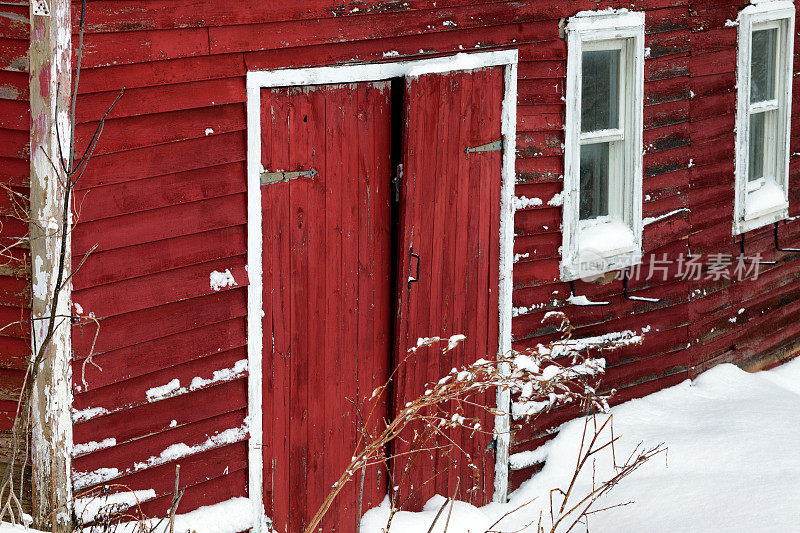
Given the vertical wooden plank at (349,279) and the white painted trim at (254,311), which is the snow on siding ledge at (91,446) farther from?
the vertical wooden plank at (349,279)

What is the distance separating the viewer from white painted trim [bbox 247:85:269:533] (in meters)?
4.61

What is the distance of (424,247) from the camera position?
5.32 meters

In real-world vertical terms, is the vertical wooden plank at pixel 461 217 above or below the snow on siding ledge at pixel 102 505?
above

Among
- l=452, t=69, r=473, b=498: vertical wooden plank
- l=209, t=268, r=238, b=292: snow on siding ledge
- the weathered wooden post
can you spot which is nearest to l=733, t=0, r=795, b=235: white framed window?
l=452, t=69, r=473, b=498: vertical wooden plank

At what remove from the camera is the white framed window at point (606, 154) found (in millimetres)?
6230

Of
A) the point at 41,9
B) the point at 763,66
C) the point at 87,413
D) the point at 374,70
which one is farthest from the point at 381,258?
the point at 763,66

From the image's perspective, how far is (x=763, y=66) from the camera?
799 centimetres

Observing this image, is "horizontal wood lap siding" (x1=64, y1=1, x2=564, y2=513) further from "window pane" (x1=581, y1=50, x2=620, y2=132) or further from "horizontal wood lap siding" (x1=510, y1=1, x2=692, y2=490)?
"window pane" (x1=581, y1=50, x2=620, y2=132)

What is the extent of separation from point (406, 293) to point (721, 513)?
1.86 metres

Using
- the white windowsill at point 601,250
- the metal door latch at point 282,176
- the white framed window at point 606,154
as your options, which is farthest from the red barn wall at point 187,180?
the white windowsill at point 601,250

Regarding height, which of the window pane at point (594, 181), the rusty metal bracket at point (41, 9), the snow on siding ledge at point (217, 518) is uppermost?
the rusty metal bracket at point (41, 9)

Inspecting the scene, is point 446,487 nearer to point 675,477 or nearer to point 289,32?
point 675,477

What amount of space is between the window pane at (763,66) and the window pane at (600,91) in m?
1.82

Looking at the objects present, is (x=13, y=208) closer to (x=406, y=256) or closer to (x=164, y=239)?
(x=164, y=239)
